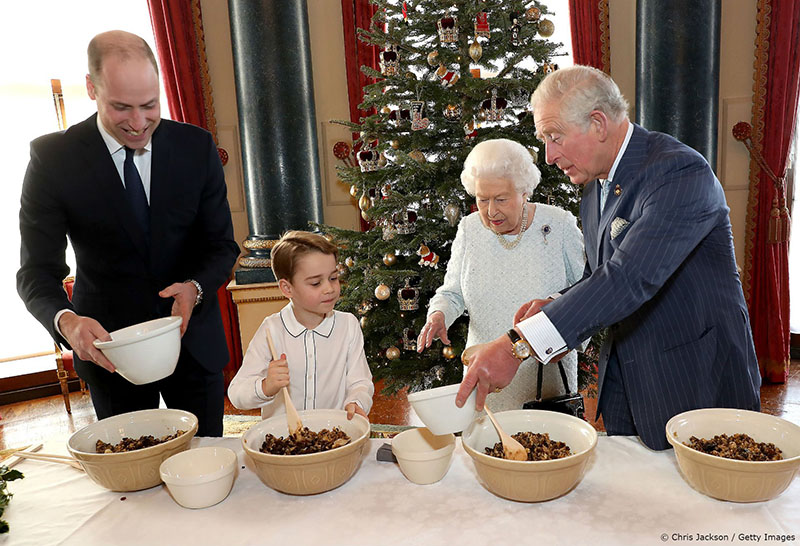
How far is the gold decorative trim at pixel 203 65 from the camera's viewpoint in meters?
5.29

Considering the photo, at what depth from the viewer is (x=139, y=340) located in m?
1.38

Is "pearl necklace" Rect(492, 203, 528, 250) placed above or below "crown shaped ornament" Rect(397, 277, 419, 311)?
above

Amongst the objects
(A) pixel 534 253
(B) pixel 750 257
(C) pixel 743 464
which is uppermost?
(A) pixel 534 253

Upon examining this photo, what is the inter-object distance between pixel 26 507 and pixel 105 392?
574 mm

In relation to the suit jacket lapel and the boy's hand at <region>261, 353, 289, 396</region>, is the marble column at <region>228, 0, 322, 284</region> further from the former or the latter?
the boy's hand at <region>261, 353, 289, 396</region>

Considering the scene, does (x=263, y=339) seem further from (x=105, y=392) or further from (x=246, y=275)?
(x=246, y=275)

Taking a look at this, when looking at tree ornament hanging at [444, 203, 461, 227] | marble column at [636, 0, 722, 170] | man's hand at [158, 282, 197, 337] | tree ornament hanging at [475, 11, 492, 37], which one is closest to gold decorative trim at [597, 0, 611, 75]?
marble column at [636, 0, 722, 170]

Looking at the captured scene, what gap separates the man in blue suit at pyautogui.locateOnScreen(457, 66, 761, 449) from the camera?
1.47 metres

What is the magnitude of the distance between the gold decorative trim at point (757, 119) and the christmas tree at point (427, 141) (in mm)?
2135

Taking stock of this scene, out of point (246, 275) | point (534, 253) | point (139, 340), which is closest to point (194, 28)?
point (246, 275)

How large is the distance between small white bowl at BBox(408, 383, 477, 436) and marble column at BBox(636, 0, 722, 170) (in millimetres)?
3915

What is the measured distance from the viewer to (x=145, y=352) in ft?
4.61

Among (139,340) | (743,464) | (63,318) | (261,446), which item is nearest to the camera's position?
(743,464)

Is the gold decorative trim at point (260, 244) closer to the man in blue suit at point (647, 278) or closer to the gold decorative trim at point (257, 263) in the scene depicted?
the gold decorative trim at point (257, 263)
